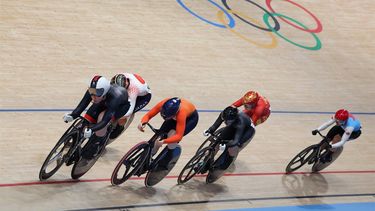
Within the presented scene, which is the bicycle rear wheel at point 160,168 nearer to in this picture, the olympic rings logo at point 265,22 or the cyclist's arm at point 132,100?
the cyclist's arm at point 132,100

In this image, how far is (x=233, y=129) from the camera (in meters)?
7.13

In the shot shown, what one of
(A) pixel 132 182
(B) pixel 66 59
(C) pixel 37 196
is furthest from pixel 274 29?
(C) pixel 37 196

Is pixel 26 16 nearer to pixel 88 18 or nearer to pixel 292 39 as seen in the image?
pixel 88 18

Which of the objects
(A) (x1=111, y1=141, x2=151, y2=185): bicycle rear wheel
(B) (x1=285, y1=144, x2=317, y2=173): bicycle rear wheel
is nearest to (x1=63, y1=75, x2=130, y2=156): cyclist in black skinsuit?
(A) (x1=111, y1=141, x2=151, y2=185): bicycle rear wheel

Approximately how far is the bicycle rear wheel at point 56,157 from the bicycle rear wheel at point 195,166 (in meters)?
1.32

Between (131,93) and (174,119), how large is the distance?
0.66 m

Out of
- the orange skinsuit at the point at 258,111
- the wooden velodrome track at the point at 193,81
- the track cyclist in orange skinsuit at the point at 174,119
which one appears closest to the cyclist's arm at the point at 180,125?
the track cyclist in orange skinsuit at the point at 174,119

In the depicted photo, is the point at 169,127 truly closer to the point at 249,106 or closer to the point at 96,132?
the point at 96,132

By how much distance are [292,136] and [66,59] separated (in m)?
3.52

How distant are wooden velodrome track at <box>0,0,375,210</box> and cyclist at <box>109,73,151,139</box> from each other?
0.41m

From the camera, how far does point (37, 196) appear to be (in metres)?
6.30

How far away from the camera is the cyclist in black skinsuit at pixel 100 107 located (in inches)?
246

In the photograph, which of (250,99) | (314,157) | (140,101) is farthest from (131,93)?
(314,157)

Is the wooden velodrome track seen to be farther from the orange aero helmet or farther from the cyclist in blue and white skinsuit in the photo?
the orange aero helmet
